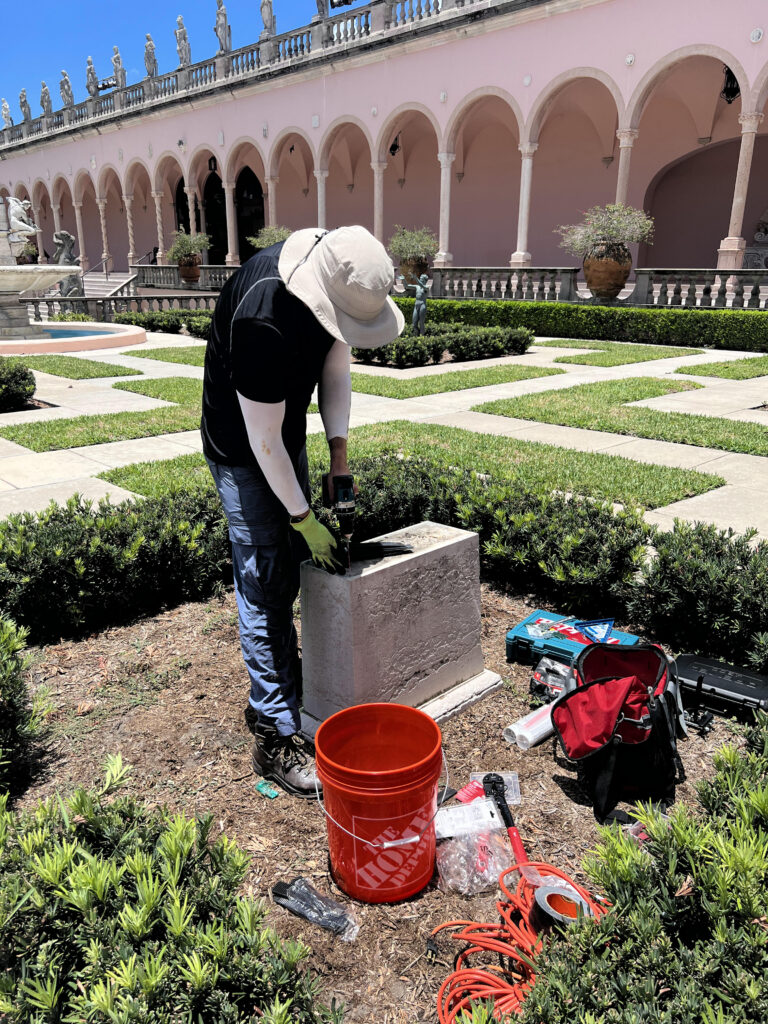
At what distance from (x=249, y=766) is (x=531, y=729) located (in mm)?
1096

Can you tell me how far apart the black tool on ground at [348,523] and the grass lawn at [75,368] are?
1026 cm

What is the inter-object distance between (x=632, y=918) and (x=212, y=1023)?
0.89 meters

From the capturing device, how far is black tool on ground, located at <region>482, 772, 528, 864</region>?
2.24 metres

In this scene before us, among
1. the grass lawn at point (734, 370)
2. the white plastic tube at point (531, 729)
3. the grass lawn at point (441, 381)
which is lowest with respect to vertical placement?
the white plastic tube at point (531, 729)

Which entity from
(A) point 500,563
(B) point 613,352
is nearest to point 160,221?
(B) point 613,352

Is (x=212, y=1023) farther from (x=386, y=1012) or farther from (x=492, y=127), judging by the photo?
(x=492, y=127)

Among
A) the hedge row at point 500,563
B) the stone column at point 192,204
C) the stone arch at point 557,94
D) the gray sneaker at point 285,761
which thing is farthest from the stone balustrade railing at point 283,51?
the gray sneaker at point 285,761

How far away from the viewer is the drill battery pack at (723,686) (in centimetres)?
294

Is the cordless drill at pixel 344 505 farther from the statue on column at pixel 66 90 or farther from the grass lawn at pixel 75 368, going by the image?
the statue on column at pixel 66 90

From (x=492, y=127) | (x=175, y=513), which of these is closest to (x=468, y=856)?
(x=175, y=513)

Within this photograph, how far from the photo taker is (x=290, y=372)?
225 cm

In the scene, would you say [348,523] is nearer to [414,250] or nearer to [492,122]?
[414,250]

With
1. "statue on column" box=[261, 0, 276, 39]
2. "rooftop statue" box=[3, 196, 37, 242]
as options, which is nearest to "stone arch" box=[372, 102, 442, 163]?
"statue on column" box=[261, 0, 276, 39]

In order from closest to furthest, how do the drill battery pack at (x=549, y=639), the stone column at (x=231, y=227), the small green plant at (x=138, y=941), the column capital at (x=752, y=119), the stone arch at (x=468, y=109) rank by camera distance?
1. the small green plant at (x=138, y=941)
2. the drill battery pack at (x=549, y=639)
3. the column capital at (x=752, y=119)
4. the stone arch at (x=468, y=109)
5. the stone column at (x=231, y=227)
